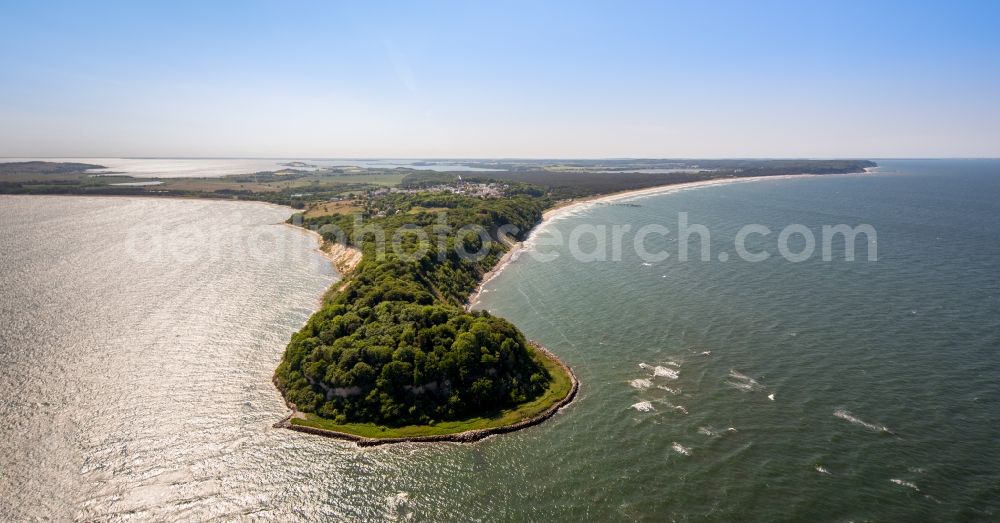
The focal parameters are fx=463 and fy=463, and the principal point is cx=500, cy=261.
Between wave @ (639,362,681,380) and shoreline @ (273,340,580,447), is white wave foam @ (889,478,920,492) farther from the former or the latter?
shoreline @ (273,340,580,447)

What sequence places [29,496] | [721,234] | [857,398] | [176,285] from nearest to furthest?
[29,496]
[857,398]
[176,285]
[721,234]

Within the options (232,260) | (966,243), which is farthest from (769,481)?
(966,243)

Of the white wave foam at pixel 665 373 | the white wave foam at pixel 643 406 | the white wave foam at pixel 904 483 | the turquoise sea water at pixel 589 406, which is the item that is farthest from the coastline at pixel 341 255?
the white wave foam at pixel 904 483

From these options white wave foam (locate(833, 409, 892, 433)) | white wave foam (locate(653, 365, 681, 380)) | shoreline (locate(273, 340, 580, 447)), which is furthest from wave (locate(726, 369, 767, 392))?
shoreline (locate(273, 340, 580, 447))

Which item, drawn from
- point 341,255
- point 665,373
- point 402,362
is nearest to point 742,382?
point 665,373

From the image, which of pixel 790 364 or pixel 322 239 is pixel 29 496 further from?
pixel 322 239

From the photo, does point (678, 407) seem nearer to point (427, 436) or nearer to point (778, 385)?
point (778, 385)
